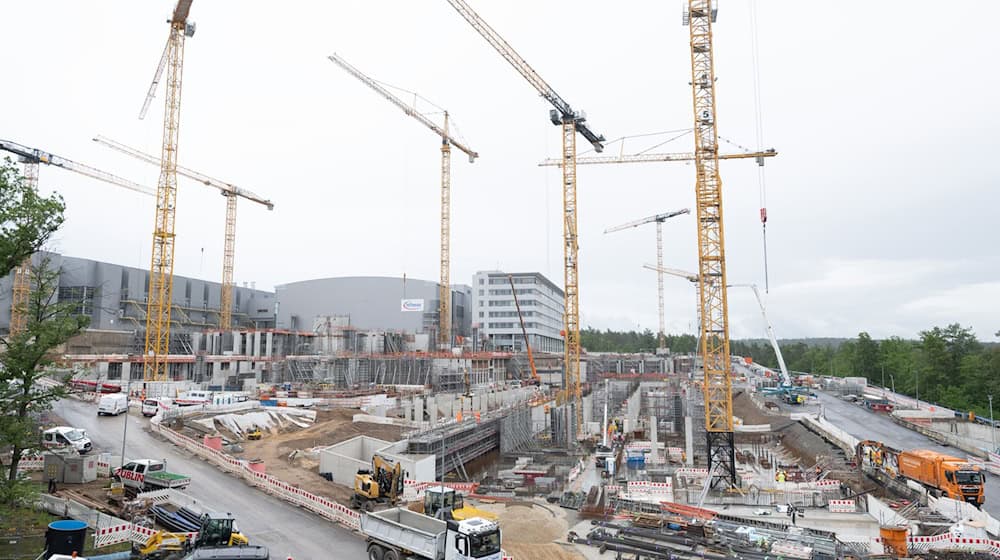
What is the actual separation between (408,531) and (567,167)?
1527 inches

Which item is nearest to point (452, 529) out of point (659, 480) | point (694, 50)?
point (659, 480)

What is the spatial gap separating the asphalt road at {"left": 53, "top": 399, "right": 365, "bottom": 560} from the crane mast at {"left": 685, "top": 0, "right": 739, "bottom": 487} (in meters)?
19.6

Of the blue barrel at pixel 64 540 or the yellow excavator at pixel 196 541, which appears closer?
the blue barrel at pixel 64 540

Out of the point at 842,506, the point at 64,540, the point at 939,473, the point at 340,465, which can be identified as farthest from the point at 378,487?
the point at 939,473

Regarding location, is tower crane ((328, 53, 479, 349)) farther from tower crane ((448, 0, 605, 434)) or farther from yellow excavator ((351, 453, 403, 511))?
yellow excavator ((351, 453, 403, 511))

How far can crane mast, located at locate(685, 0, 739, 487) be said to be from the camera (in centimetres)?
2944

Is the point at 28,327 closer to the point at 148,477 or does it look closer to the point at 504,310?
the point at 148,477

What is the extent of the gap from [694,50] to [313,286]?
75.2 meters

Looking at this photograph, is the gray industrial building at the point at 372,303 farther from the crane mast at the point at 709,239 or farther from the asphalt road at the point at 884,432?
the crane mast at the point at 709,239

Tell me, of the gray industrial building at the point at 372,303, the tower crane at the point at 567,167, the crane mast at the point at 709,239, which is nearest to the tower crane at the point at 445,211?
the gray industrial building at the point at 372,303

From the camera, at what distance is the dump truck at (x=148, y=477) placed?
1908cm

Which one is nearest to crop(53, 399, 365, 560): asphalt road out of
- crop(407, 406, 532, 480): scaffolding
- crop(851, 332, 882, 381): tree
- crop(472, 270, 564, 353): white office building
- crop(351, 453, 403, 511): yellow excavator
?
crop(351, 453, 403, 511): yellow excavator

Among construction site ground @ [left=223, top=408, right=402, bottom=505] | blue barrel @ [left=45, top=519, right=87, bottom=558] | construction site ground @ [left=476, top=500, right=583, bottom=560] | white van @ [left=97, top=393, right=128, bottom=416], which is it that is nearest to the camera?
blue barrel @ [left=45, top=519, right=87, bottom=558]

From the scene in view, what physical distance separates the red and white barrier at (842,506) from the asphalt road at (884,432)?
438 cm
